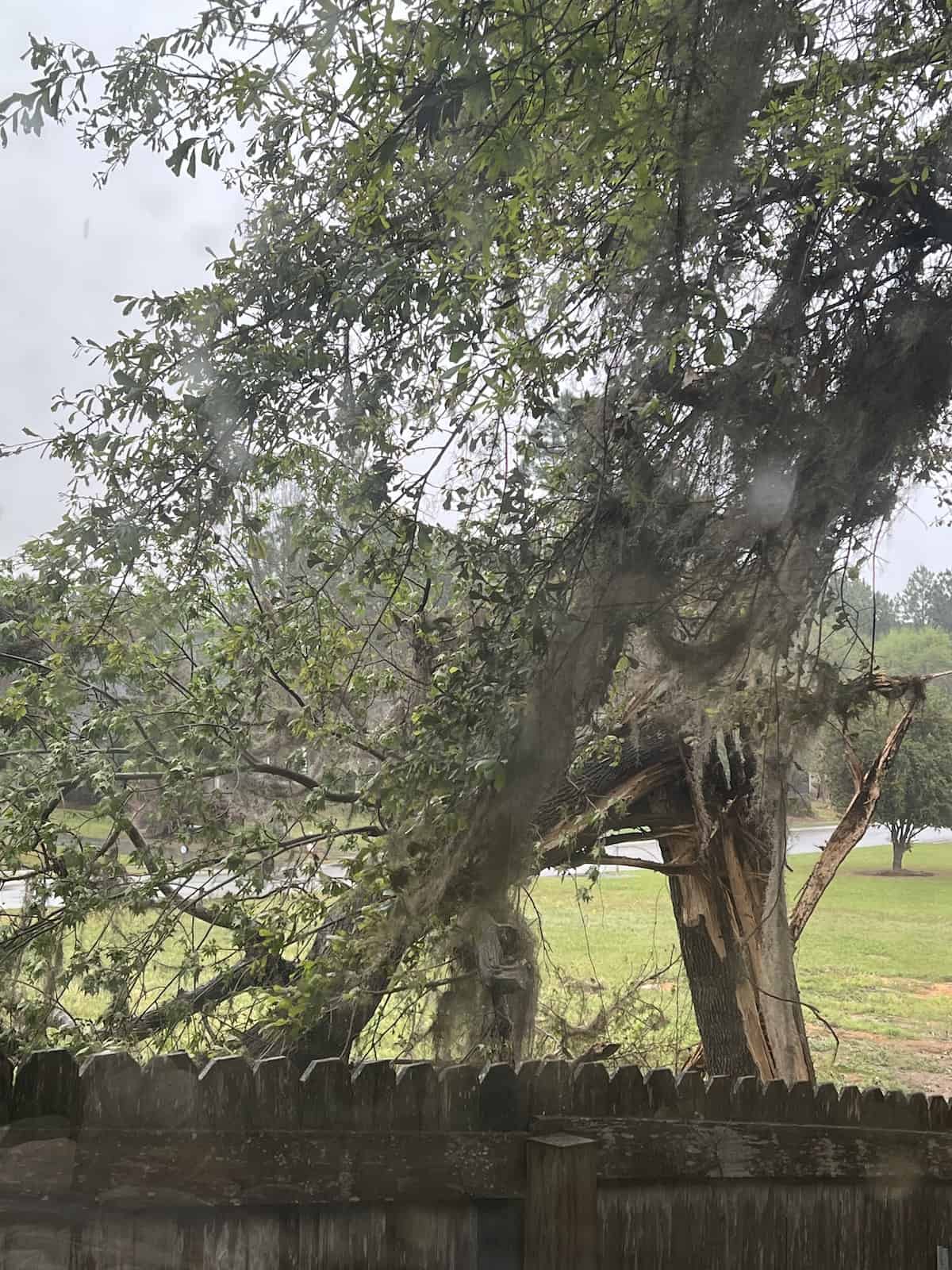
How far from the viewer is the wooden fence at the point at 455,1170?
169 cm

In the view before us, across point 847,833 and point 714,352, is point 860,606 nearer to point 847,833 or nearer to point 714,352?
point 847,833

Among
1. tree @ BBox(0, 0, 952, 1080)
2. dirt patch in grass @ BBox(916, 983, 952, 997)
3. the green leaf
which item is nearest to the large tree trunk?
dirt patch in grass @ BBox(916, 983, 952, 997)

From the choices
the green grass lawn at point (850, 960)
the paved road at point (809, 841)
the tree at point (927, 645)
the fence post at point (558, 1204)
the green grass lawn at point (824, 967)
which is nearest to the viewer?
the fence post at point (558, 1204)

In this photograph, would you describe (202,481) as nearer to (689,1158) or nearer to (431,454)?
(431,454)

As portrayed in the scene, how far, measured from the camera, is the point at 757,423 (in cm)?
235

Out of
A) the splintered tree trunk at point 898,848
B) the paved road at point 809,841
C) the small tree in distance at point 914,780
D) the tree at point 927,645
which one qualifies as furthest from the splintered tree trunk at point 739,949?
the splintered tree trunk at point 898,848

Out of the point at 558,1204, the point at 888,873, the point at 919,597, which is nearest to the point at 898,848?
the point at 888,873

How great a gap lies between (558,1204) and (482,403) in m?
1.73

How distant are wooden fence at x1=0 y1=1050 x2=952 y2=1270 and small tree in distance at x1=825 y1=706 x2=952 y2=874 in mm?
3157

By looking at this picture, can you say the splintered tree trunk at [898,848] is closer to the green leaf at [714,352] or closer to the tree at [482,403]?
the tree at [482,403]

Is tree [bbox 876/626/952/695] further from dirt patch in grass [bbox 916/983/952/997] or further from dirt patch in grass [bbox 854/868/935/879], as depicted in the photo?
dirt patch in grass [bbox 854/868/935/879]

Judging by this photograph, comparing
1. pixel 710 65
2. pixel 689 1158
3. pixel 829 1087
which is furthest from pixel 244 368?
pixel 829 1087

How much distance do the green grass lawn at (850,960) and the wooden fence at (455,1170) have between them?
7.33ft

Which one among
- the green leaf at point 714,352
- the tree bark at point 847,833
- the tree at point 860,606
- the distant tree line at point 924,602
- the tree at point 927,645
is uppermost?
the distant tree line at point 924,602
